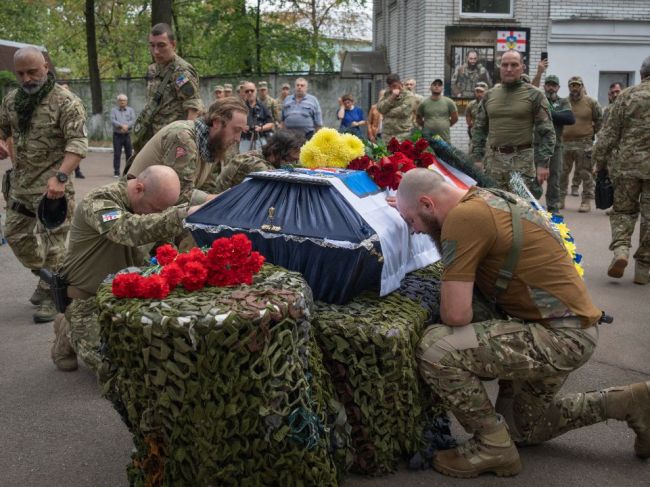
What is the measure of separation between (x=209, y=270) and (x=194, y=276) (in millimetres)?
88

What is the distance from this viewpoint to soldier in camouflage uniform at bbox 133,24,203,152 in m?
6.14

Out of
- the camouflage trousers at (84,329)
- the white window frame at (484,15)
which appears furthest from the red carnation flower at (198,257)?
the white window frame at (484,15)

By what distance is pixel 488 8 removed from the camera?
2050cm

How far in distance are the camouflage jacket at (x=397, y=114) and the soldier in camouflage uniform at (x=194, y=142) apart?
8.85 m

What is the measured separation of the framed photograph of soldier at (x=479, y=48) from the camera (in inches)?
801

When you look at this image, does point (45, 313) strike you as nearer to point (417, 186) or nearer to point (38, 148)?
point (38, 148)

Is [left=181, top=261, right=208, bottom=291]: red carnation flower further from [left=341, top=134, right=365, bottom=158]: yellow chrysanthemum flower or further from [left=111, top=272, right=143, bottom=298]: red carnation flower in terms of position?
[left=341, top=134, right=365, bottom=158]: yellow chrysanthemum flower

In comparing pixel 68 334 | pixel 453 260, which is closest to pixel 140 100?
pixel 68 334

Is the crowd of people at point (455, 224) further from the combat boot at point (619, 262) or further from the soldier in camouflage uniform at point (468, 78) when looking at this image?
the soldier in camouflage uniform at point (468, 78)

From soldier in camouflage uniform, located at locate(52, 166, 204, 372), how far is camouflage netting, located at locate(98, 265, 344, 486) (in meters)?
0.97

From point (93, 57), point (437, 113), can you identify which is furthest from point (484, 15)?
point (93, 57)

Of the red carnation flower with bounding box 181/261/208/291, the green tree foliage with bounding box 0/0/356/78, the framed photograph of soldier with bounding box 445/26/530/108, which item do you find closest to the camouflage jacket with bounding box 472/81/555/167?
the red carnation flower with bounding box 181/261/208/291

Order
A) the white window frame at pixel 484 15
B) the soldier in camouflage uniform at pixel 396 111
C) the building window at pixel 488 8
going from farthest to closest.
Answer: the building window at pixel 488 8 < the white window frame at pixel 484 15 < the soldier in camouflage uniform at pixel 396 111

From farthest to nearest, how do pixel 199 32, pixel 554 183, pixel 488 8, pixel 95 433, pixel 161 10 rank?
1. pixel 199 32
2. pixel 488 8
3. pixel 161 10
4. pixel 554 183
5. pixel 95 433
